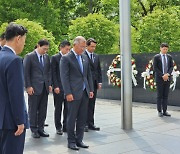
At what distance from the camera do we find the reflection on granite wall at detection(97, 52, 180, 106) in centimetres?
1221

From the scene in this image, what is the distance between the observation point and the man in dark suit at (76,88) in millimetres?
6832

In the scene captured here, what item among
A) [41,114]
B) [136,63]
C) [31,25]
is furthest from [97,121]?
[31,25]

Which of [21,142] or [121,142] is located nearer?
[21,142]

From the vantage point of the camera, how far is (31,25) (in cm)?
2114

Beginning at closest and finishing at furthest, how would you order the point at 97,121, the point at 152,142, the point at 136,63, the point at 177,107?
→ the point at 152,142
the point at 97,121
the point at 177,107
the point at 136,63

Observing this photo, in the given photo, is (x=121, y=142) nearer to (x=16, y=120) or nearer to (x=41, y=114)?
(x=41, y=114)

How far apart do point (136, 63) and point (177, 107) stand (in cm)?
251

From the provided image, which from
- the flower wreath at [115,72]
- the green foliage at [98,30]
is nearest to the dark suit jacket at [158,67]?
the flower wreath at [115,72]

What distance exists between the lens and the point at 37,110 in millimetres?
8133

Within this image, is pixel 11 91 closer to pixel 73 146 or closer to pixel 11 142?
pixel 11 142

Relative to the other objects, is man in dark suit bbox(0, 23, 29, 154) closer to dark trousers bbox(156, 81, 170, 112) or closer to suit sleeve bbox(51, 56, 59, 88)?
suit sleeve bbox(51, 56, 59, 88)

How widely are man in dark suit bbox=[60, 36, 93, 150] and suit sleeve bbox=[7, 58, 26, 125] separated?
264cm

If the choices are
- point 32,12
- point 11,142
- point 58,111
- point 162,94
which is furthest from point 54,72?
point 32,12

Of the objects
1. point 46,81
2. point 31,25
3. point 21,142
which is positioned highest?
point 31,25
